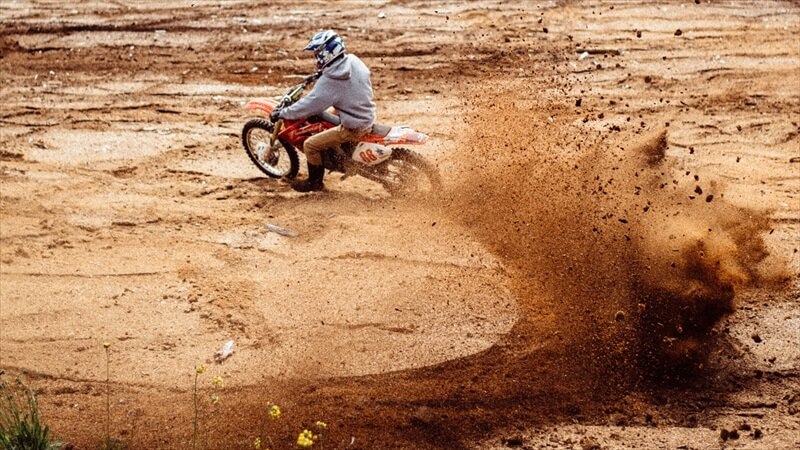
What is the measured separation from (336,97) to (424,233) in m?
1.53

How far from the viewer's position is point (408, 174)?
25.7 ft

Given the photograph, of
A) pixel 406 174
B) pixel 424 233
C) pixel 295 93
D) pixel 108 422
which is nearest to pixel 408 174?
pixel 406 174

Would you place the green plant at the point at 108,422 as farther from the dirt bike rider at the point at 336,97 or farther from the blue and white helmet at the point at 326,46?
the blue and white helmet at the point at 326,46

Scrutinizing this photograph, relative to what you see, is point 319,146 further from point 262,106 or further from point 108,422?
point 108,422

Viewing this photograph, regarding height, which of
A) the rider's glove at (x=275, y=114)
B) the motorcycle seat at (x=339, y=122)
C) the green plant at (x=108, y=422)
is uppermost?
the rider's glove at (x=275, y=114)

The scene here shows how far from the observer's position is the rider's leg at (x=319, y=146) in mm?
7525

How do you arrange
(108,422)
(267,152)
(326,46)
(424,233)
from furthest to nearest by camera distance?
(267,152), (424,233), (326,46), (108,422)

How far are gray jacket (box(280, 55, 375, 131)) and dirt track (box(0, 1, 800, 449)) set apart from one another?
96 centimetres

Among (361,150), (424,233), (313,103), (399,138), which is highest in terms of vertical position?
(313,103)

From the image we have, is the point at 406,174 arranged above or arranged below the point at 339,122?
below

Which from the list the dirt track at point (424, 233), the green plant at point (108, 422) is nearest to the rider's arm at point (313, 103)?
the dirt track at point (424, 233)

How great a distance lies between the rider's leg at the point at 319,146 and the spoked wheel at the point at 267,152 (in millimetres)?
228

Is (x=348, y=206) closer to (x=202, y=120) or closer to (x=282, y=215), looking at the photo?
(x=282, y=215)

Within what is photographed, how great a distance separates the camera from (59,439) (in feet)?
18.5
